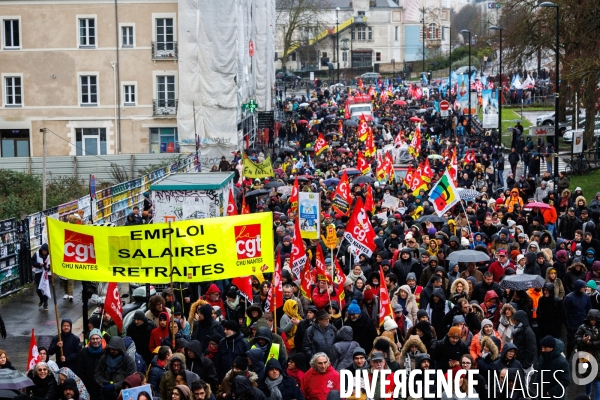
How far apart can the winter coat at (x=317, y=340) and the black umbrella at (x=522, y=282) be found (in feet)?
10.4

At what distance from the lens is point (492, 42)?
65.8 meters

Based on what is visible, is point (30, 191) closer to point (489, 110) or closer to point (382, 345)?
point (489, 110)

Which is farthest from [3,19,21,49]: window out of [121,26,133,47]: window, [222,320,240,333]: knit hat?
[222,320,240,333]: knit hat

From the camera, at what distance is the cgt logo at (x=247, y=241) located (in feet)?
49.5

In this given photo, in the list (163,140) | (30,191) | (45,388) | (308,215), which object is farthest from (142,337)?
(163,140)

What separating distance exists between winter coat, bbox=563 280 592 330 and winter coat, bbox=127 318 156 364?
5.43 metres

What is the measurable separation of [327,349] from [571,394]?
123 inches

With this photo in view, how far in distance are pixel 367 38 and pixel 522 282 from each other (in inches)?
4959

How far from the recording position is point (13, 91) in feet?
166

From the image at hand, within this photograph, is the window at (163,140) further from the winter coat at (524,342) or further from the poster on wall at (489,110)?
the winter coat at (524,342)

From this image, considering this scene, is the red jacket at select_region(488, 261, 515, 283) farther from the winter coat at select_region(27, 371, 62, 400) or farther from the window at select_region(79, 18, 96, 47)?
the window at select_region(79, 18, 96, 47)

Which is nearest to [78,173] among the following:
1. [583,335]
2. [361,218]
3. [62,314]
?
[62,314]

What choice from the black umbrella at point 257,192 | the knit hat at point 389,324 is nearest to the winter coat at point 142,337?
the knit hat at point 389,324

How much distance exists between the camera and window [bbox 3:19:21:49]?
50.2 metres
